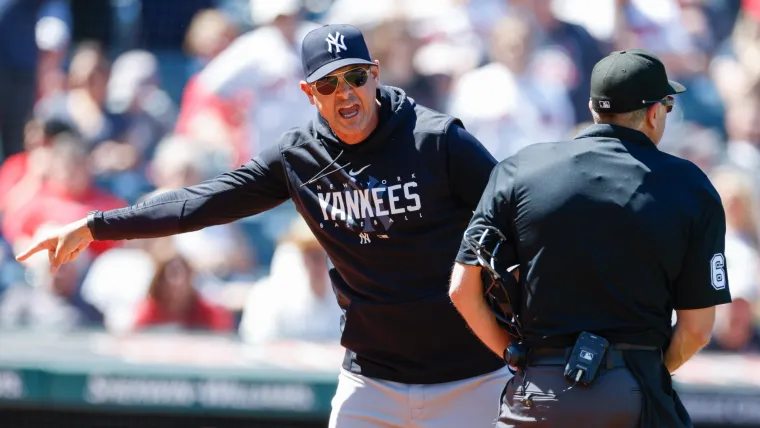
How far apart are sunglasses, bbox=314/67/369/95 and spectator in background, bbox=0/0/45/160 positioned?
4.82 metres

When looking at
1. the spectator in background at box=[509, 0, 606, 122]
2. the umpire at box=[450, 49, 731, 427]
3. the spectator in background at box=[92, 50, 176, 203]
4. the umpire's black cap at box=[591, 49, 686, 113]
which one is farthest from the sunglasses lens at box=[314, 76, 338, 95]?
the spectator in background at box=[92, 50, 176, 203]

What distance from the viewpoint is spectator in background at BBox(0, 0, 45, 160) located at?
24.5 feet

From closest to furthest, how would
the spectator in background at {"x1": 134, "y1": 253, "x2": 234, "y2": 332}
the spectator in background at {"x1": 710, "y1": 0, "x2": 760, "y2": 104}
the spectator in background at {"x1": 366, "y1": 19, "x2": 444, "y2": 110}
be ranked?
the spectator in background at {"x1": 134, "y1": 253, "x2": 234, "y2": 332} < the spectator in background at {"x1": 710, "y1": 0, "x2": 760, "y2": 104} < the spectator in background at {"x1": 366, "y1": 19, "x2": 444, "y2": 110}

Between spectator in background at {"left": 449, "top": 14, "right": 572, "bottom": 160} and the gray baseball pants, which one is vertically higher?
spectator in background at {"left": 449, "top": 14, "right": 572, "bottom": 160}

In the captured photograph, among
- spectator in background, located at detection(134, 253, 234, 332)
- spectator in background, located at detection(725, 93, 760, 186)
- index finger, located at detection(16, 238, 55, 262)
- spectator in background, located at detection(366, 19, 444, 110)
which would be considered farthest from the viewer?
spectator in background, located at detection(366, 19, 444, 110)

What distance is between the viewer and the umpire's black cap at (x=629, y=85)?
2.57 meters

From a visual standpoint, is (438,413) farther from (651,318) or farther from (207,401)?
(207,401)

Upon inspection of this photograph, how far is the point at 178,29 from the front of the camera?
25.0ft

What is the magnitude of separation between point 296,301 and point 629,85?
4197 millimetres

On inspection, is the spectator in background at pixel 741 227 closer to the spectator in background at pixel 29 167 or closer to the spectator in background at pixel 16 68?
the spectator in background at pixel 29 167

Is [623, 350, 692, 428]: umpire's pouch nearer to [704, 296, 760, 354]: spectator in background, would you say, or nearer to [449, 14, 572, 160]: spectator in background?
[704, 296, 760, 354]: spectator in background

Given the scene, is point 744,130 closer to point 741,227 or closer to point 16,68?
point 741,227

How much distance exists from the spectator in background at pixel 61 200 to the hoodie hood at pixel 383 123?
13.2 feet

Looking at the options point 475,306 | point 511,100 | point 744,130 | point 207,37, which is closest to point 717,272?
point 475,306
